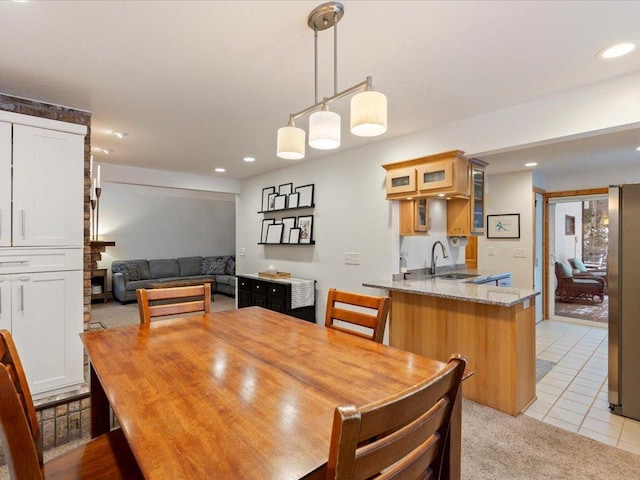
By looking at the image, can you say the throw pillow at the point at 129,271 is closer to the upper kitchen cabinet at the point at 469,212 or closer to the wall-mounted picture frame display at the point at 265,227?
the wall-mounted picture frame display at the point at 265,227

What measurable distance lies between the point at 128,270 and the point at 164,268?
0.80m

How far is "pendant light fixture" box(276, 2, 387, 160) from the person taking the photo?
1354mm

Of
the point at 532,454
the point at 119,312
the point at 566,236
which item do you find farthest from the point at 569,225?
the point at 119,312

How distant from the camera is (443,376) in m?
0.78

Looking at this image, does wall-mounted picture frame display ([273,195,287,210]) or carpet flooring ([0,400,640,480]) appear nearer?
carpet flooring ([0,400,640,480])

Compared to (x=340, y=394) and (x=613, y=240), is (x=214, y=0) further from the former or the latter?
(x=613, y=240)

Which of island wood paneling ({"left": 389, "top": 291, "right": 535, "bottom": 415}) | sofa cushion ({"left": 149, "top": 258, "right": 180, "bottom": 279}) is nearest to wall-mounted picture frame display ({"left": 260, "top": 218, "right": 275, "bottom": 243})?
island wood paneling ({"left": 389, "top": 291, "right": 535, "bottom": 415})

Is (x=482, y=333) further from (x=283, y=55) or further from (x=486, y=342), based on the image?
(x=283, y=55)

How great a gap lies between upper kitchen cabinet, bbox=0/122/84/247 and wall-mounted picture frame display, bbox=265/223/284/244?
2650 millimetres

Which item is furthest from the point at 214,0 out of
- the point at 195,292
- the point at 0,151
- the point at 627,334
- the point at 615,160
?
the point at 615,160

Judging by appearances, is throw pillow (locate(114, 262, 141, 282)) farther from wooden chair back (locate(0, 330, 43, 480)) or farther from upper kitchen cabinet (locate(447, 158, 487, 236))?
wooden chair back (locate(0, 330, 43, 480))

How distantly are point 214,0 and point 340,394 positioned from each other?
Result: 1.69 m

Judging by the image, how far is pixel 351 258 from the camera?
3.93 meters

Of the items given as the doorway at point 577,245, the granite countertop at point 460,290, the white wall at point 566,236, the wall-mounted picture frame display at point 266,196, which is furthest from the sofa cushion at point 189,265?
the white wall at point 566,236
